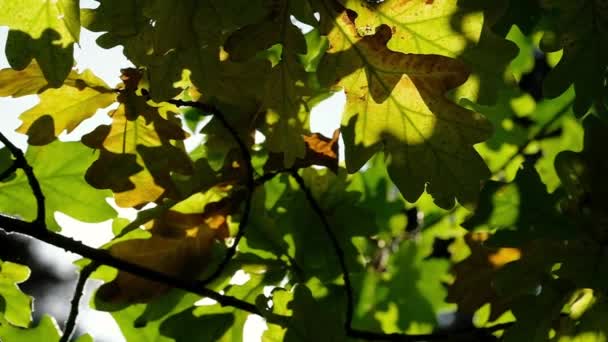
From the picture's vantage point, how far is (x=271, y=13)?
42.2 inches

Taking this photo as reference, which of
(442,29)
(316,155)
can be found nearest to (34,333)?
(316,155)

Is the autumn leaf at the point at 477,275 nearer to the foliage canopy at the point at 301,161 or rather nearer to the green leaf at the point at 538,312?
the foliage canopy at the point at 301,161

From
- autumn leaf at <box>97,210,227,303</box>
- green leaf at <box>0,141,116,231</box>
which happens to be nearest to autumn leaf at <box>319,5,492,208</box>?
autumn leaf at <box>97,210,227,303</box>

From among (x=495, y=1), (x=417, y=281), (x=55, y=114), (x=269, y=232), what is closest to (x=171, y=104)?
→ (x=55, y=114)

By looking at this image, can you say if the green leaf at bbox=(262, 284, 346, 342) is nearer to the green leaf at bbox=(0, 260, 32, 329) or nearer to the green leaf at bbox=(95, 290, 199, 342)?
the green leaf at bbox=(95, 290, 199, 342)

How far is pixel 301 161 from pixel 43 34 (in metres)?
0.51

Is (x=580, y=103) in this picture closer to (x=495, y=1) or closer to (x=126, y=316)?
(x=495, y=1)

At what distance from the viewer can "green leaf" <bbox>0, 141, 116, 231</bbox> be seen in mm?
1523

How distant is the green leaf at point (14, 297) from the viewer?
1356mm

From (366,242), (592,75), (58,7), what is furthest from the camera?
(366,242)

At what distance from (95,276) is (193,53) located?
58cm

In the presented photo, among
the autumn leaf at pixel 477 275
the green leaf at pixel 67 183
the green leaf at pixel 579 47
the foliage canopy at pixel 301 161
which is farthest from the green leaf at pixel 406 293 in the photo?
the green leaf at pixel 579 47

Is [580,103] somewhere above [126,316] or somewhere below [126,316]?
above

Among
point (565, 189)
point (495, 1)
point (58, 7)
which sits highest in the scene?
point (58, 7)
